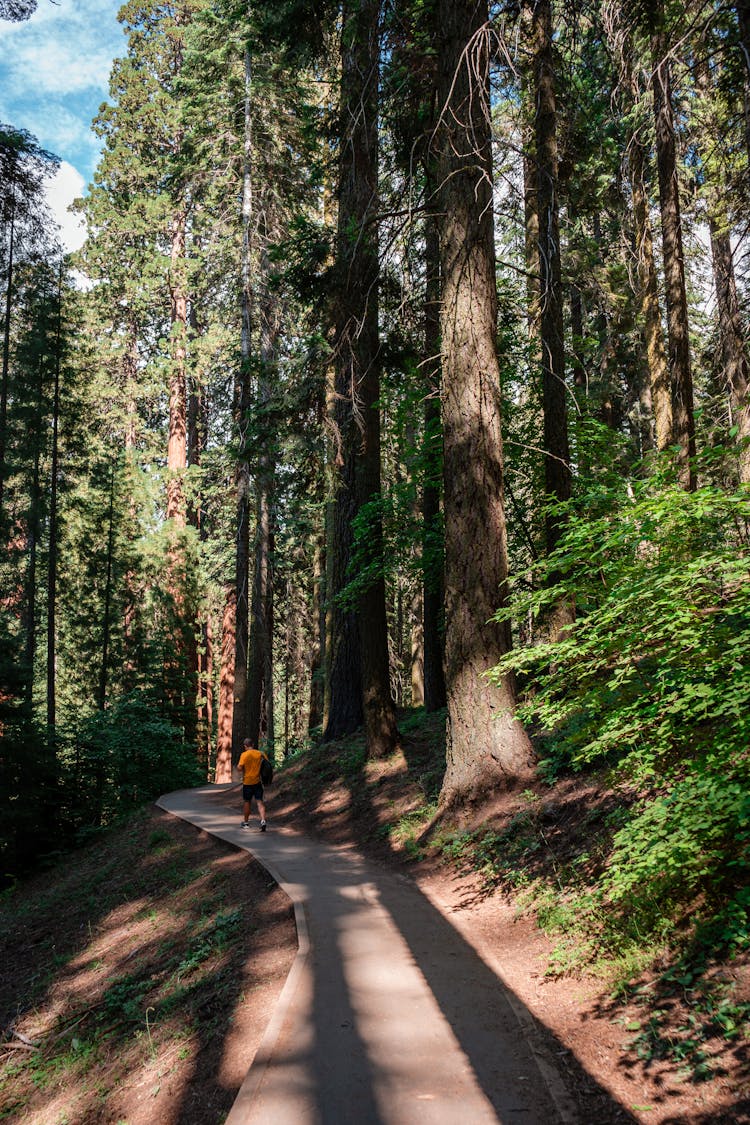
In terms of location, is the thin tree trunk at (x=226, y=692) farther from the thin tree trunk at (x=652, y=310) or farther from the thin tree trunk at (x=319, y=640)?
the thin tree trunk at (x=652, y=310)

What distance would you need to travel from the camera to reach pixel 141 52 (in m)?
27.4

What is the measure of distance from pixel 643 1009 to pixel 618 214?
609 inches

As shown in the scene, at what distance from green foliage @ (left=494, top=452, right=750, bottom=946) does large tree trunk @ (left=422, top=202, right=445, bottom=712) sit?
20.1 ft

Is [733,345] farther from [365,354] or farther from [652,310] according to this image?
[365,354]

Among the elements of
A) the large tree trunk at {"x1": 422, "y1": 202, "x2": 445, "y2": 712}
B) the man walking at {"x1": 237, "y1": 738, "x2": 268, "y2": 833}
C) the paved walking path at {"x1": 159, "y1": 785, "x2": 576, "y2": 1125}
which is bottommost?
the paved walking path at {"x1": 159, "y1": 785, "x2": 576, "y2": 1125}

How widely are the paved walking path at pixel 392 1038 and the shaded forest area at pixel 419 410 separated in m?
1.16

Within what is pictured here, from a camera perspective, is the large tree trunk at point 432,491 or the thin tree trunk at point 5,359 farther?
the thin tree trunk at point 5,359

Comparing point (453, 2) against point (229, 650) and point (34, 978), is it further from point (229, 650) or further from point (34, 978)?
point (229, 650)

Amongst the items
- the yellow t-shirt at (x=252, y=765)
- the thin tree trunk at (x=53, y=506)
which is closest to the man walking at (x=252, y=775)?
the yellow t-shirt at (x=252, y=765)

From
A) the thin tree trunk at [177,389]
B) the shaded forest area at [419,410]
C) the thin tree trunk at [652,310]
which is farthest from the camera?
the thin tree trunk at [177,389]

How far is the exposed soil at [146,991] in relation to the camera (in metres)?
4.31

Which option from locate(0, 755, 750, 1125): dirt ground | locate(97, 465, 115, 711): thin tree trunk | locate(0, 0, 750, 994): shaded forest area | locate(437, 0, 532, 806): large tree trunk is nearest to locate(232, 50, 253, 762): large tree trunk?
locate(0, 0, 750, 994): shaded forest area

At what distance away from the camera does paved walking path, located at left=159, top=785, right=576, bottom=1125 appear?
10.7 feet

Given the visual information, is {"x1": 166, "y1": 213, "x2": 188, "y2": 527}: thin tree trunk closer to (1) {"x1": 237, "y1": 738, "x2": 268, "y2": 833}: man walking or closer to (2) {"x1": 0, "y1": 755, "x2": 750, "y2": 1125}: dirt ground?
(1) {"x1": 237, "y1": 738, "x2": 268, "y2": 833}: man walking
